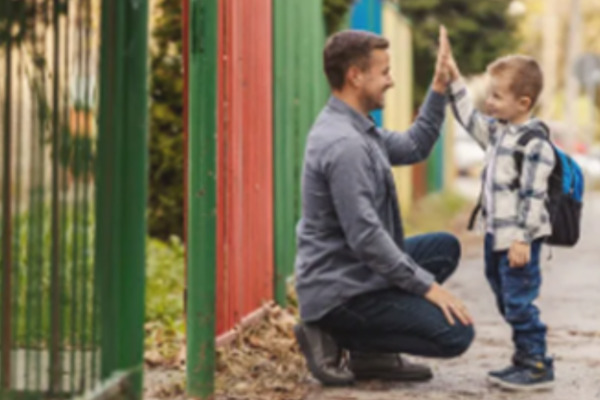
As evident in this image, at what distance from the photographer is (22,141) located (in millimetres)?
3701

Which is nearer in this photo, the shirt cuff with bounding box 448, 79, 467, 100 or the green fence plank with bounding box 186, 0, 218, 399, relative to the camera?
the green fence plank with bounding box 186, 0, 218, 399

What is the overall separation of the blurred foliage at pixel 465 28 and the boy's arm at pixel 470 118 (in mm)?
16323

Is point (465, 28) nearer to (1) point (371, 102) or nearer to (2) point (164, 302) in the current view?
(2) point (164, 302)

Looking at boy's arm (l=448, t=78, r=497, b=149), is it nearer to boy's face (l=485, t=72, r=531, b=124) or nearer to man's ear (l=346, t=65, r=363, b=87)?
boy's face (l=485, t=72, r=531, b=124)

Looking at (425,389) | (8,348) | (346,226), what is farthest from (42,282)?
(425,389)

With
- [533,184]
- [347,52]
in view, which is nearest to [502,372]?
[533,184]

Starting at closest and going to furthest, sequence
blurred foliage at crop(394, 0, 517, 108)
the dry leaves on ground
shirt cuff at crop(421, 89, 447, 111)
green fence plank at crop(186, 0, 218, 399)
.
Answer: green fence plank at crop(186, 0, 218, 399), the dry leaves on ground, shirt cuff at crop(421, 89, 447, 111), blurred foliage at crop(394, 0, 517, 108)

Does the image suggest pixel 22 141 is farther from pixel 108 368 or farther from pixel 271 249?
pixel 271 249

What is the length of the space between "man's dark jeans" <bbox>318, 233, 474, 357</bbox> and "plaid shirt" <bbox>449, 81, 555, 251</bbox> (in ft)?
1.45

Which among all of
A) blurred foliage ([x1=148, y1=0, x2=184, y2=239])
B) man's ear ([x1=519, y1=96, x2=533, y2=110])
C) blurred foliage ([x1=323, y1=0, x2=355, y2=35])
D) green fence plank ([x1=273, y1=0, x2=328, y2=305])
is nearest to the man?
man's ear ([x1=519, y1=96, x2=533, y2=110])

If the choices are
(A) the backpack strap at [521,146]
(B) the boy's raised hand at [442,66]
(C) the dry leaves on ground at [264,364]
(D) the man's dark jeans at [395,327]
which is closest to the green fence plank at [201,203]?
(C) the dry leaves on ground at [264,364]

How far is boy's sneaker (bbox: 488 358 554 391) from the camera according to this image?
6.22m

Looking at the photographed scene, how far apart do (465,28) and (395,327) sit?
17410 mm

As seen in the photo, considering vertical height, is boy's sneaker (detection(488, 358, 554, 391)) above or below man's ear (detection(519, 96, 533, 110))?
below
